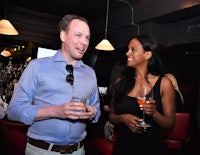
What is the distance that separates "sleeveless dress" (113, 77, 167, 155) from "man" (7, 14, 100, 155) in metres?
0.41

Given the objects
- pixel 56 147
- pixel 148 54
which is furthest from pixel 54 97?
pixel 148 54

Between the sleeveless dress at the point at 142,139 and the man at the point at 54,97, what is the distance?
0.41 meters

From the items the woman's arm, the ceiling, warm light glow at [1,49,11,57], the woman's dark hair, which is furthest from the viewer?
warm light glow at [1,49,11,57]

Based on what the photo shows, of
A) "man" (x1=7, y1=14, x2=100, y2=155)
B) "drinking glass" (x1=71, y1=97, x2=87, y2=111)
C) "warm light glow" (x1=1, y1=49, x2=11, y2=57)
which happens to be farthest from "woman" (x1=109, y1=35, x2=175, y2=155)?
"warm light glow" (x1=1, y1=49, x2=11, y2=57)

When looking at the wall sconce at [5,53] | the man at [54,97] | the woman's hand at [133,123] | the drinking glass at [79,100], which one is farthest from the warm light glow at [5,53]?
the drinking glass at [79,100]

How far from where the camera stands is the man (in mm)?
1387

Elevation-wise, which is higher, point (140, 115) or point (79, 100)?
point (79, 100)

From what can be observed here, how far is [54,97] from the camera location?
1.46 meters

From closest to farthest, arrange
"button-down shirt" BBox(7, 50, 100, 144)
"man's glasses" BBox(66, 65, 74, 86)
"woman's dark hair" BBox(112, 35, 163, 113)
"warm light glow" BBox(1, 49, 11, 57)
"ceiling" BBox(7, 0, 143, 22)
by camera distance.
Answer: "button-down shirt" BBox(7, 50, 100, 144), "man's glasses" BBox(66, 65, 74, 86), "woman's dark hair" BBox(112, 35, 163, 113), "ceiling" BBox(7, 0, 143, 22), "warm light glow" BBox(1, 49, 11, 57)

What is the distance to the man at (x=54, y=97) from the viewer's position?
4.55 feet

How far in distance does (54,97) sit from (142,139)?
78cm

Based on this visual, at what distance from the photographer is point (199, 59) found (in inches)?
220

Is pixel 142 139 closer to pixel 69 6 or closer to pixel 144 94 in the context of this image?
pixel 144 94

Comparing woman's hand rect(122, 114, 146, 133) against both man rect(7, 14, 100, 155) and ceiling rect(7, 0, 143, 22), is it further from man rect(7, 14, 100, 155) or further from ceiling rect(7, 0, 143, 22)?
ceiling rect(7, 0, 143, 22)
